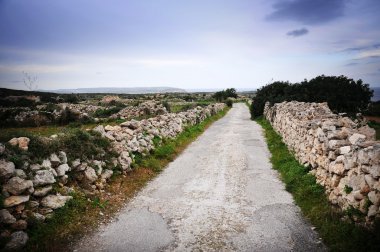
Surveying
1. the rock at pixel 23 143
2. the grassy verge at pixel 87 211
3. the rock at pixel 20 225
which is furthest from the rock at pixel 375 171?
the rock at pixel 23 143

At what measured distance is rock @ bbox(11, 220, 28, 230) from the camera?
4.86m

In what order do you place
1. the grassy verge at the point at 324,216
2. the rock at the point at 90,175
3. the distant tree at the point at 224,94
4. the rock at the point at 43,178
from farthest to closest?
the distant tree at the point at 224,94, the rock at the point at 90,175, the rock at the point at 43,178, the grassy verge at the point at 324,216

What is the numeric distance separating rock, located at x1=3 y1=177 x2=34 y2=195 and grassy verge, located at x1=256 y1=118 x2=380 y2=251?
590 centimetres

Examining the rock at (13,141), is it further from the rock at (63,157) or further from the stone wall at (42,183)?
the rock at (63,157)

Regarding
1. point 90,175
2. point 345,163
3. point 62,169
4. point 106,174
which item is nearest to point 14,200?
point 62,169

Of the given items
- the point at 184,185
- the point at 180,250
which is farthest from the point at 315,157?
the point at 180,250

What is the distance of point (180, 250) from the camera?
477 centimetres

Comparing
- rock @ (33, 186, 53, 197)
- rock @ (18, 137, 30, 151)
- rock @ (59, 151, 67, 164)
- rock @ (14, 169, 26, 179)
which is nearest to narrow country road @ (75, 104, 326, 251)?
rock @ (33, 186, 53, 197)

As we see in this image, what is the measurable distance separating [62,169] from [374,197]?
6515 mm

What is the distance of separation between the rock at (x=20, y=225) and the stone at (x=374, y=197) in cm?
624

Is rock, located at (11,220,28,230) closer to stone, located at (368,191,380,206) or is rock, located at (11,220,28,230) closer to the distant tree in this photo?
stone, located at (368,191,380,206)

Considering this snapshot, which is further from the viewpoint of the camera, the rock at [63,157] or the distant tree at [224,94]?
the distant tree at [224,94]

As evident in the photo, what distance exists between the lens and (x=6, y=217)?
475 cm

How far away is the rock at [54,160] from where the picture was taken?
6.34 m
